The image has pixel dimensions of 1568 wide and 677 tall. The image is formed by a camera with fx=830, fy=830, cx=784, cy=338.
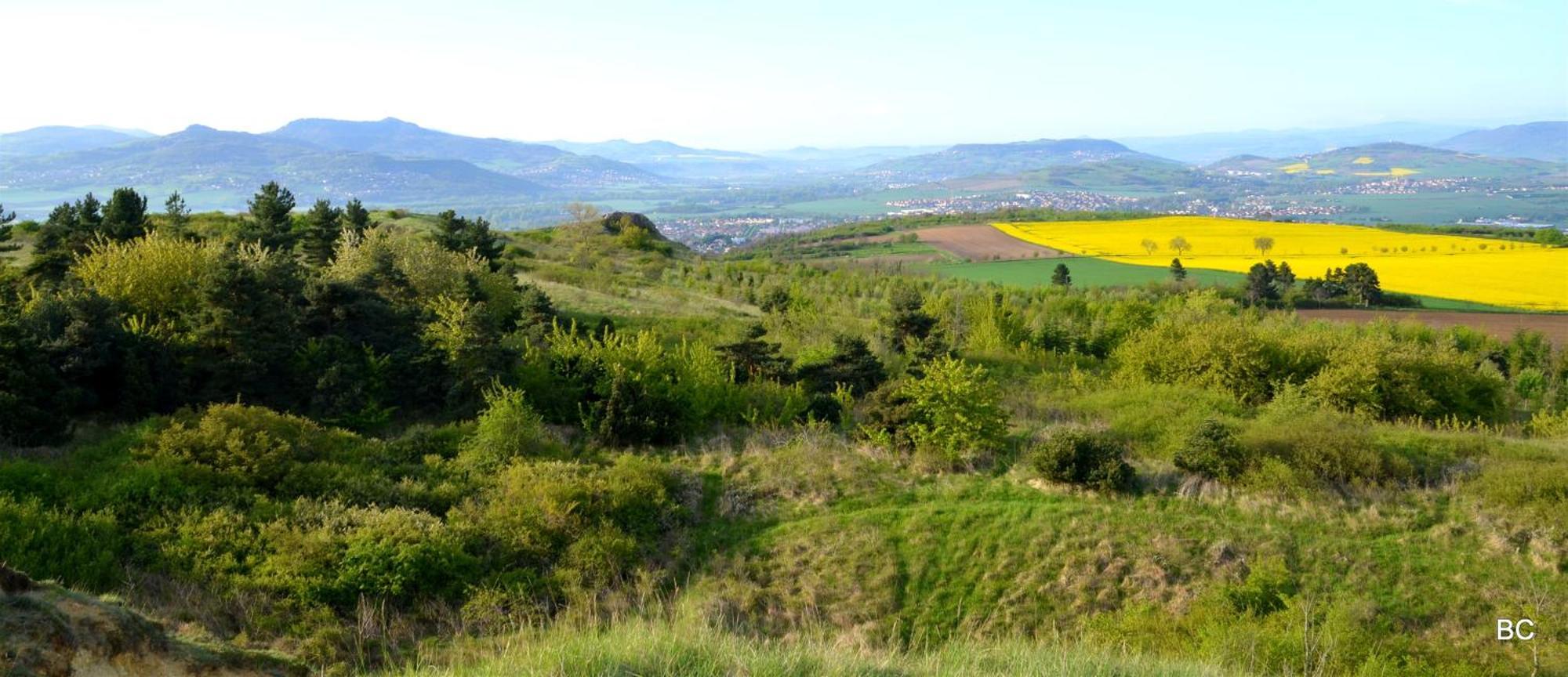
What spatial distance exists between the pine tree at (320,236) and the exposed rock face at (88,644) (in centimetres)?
2632

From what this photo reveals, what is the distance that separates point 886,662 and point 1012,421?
50.7 feet

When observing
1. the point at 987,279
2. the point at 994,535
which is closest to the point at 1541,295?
the point at 987,279

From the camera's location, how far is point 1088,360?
28.8m

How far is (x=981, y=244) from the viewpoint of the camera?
72250 mm

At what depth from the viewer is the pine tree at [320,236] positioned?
30.1m

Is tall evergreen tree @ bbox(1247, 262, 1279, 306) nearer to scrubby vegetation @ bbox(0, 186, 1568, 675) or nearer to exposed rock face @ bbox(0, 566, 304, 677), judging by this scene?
scrubby vegetation @ bbox(0, 186, 1568, 675)

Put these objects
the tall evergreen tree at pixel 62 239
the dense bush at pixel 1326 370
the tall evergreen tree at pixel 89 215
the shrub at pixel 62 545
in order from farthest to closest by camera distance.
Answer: the tall evergreen tree at pixel 89 215 → the tall evergreen tree at pixel 62 239 → the dense bush at pixel 1326 370 → the shrub at pixel 62 545

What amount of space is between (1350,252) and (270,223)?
2682 inches

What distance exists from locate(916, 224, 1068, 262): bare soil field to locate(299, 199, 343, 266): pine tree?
45.2 metres

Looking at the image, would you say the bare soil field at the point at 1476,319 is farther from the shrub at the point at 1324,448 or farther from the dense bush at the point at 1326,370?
the shrub at the point at 1324,448

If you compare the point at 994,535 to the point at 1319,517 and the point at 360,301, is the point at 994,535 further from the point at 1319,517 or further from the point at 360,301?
the point at 360,301

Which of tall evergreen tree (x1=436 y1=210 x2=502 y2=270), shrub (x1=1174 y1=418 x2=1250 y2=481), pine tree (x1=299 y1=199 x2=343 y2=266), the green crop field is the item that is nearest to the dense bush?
shrub (x1=1174 y1=418 x2=1250 y2=481)

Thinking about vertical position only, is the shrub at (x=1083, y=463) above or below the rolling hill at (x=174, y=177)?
below

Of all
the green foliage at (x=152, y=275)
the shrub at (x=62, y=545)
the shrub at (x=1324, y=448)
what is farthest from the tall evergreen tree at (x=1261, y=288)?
the shrub at (x=62, y=545)
